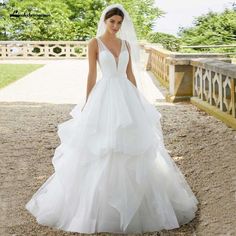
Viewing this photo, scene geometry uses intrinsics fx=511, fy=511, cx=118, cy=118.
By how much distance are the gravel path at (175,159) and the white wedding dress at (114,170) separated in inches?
7.5

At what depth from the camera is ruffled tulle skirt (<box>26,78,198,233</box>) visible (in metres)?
4.23

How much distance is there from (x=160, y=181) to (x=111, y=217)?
0.55 metres

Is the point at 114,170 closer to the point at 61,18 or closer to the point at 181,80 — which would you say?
the point at 181,80

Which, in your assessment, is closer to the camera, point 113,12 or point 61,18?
point 113,12

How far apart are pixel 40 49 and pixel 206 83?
23.1 m

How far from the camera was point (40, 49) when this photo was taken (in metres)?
32.3

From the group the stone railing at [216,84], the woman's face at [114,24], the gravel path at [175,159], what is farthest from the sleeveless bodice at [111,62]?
the stone railing at [216,84]

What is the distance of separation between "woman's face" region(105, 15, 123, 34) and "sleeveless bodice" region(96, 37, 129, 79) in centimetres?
14

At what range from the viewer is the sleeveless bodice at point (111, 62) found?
14.5 feet

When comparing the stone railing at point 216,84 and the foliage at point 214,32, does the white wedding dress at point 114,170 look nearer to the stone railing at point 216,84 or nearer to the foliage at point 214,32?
the stone railing at point 216,84

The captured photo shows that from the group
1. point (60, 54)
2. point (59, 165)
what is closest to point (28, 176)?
point (59, 165)

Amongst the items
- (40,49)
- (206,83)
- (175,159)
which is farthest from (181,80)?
(40,49)

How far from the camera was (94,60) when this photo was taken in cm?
446

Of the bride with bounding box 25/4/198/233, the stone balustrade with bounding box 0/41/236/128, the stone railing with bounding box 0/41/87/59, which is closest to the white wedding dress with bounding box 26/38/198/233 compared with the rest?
the bride with bounding box 25/4/198/233
